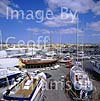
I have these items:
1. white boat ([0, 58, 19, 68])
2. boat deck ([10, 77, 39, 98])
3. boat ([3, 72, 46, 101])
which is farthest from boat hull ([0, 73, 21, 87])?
white boat ([0, 58, 19, 68])

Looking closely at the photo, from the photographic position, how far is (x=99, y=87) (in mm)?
14031

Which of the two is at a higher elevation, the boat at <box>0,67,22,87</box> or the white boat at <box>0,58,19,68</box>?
the white boat at <box>0,58,19,68</box>

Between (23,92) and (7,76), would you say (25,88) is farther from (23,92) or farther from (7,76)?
(7,76)

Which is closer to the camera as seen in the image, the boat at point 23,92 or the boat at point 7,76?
the boat at point 23,92

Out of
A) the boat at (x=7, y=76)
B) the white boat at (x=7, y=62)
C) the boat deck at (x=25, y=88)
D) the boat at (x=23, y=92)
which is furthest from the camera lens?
the white boat at (x=7, y=62)

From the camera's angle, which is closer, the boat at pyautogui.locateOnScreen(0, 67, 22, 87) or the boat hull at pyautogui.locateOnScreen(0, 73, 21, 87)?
the boat hull at pyautogui.locateOnScreen(0, 73, 21, 87)

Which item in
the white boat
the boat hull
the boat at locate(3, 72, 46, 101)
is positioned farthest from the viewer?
the white boat

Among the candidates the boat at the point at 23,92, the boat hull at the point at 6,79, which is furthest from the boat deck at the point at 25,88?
the boat hull at the point at 6,79

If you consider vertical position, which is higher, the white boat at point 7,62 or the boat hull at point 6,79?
the white boat at point 7,62

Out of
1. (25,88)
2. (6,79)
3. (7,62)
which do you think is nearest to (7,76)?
(6,79)

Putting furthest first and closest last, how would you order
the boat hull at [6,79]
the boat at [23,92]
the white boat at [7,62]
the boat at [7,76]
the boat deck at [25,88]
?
the white boat at [7,62]
the boat at [7,76]
the boat hull at [6,79]
the boat deck at [25,88]
the boat at [23,92]

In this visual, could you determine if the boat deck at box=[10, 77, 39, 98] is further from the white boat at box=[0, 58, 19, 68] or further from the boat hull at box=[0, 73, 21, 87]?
the white boat at box=[0, 58, 19, 68]

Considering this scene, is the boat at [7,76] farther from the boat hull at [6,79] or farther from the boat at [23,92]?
the boat at [23,92]

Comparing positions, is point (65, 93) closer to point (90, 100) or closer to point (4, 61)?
point (90, 100)
